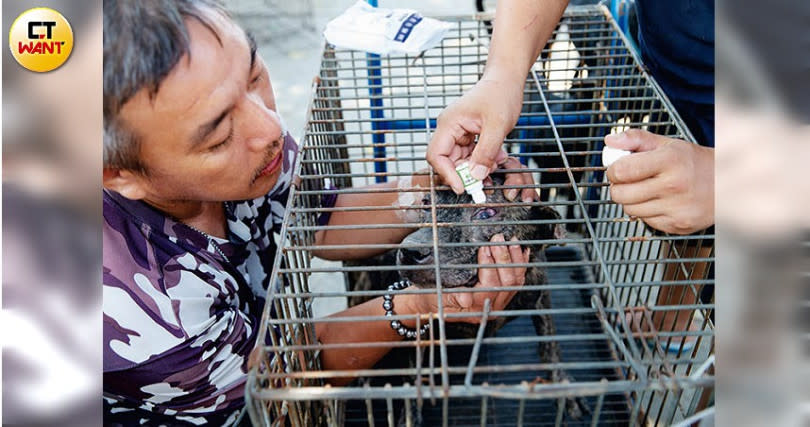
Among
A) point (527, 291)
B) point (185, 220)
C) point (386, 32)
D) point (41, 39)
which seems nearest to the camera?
point (41, 39)

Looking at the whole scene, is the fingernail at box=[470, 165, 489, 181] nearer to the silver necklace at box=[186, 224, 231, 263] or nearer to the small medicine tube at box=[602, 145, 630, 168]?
the small medicine tube at box=[602, 145, 630, 168]

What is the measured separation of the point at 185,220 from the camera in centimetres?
119

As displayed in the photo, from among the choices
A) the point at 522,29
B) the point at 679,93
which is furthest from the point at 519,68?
the point at 679,93

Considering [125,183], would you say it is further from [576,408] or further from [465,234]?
[576,408]

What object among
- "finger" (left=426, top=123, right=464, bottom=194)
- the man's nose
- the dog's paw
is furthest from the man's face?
the dog's paw

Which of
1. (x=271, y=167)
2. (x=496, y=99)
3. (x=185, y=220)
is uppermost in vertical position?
(x=496, y=99)

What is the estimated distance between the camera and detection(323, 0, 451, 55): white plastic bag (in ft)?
5.15

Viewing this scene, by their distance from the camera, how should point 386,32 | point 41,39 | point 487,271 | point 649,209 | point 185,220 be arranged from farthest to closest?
point 386,32, point 185,220, point 487,271, point 649,209, point 41,39

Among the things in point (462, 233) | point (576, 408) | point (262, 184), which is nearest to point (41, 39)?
point (262, 184)

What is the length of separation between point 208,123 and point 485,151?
49 centimetres

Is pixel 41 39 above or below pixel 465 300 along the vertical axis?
above

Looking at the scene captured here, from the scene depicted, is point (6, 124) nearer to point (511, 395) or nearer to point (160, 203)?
point (160, 203)

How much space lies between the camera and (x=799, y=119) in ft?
2.14

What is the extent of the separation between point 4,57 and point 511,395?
2.71ft
